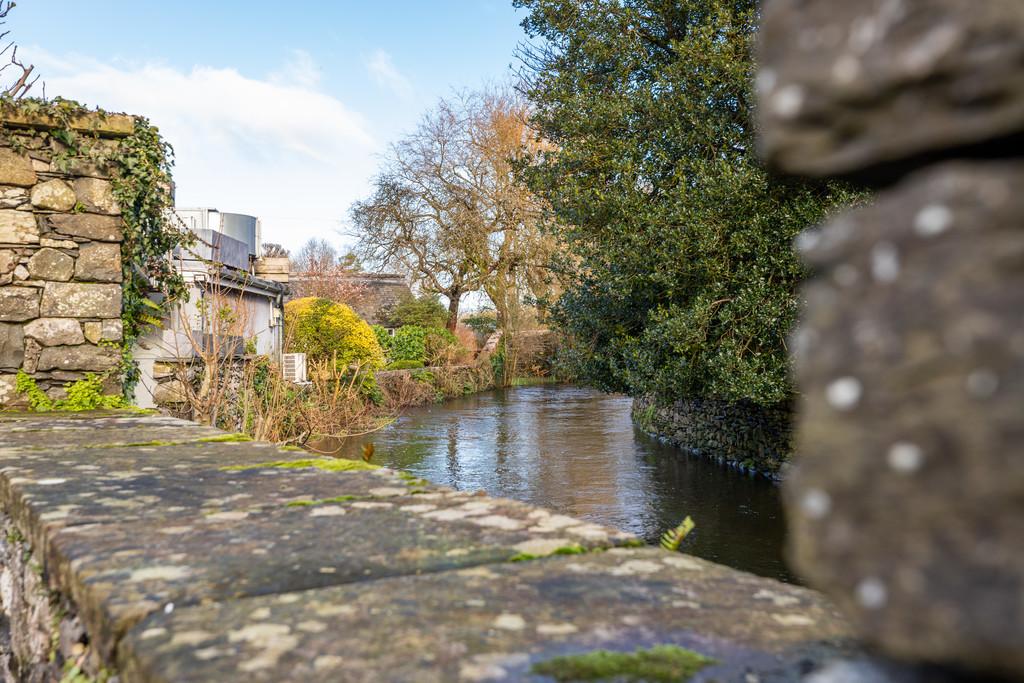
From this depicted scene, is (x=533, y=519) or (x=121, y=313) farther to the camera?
(x=121, y=313)

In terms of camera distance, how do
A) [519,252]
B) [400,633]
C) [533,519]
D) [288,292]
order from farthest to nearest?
[519,252]
[288,292]
[533,519]
[400,633]

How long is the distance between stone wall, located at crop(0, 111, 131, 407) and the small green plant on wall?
0.16 feet

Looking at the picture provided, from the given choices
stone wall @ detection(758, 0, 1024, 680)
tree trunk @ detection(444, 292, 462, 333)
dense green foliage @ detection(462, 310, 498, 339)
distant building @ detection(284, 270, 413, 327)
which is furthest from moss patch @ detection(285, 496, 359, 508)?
distant building @ detection(284, 270, 413, 327)

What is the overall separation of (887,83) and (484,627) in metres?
1.03

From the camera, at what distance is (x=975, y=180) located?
1.90 ft

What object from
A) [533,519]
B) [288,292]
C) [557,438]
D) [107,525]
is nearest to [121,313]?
[107,525]

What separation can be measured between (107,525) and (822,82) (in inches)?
81.5

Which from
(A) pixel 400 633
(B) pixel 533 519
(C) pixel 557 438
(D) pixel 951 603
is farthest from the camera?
(C) pixel 557 438

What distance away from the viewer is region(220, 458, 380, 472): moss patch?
9.57 feet

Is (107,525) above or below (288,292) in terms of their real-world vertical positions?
below

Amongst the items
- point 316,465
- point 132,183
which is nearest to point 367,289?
point 132,183

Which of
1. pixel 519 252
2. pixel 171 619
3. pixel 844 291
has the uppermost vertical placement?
pixel 519 252

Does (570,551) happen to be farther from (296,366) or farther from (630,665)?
(296,366)

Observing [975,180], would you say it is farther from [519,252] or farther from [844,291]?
[519,252]
